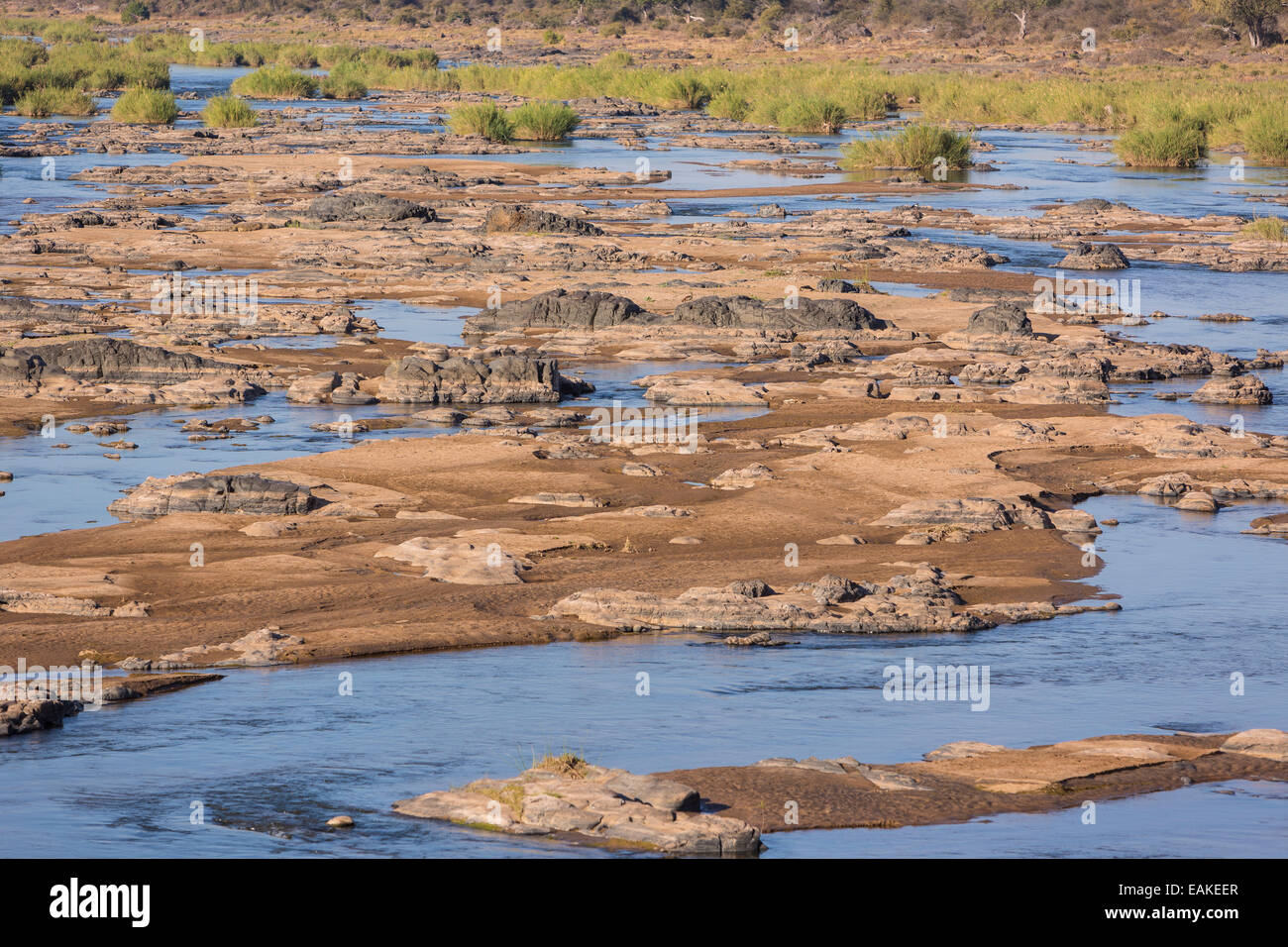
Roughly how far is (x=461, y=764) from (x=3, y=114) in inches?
2546

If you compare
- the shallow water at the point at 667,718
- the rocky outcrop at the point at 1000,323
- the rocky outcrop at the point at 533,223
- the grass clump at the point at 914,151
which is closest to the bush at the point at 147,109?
the grass clump at the point at 914,151

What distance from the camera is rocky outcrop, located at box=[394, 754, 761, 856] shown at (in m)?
8.90

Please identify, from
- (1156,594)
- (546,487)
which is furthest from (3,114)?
(1156,594)

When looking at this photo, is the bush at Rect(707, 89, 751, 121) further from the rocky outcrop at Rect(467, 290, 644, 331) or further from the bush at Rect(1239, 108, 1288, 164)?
the rocky outcrop at Rect(467, 290, 644, 331)

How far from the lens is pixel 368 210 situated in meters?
38.8

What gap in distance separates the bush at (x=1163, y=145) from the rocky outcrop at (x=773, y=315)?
A: 28674 millimetres

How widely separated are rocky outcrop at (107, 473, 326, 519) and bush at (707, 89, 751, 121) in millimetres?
55115

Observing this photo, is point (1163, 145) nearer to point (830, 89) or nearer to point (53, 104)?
point (830, 89)

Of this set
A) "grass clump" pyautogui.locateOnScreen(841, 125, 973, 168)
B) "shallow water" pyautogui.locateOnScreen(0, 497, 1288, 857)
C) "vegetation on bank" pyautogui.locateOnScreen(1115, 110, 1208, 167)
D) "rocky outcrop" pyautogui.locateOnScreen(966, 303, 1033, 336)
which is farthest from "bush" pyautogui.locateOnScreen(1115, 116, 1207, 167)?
"shallow water" pyautogui.locateOnScreen(0, 497, 1288, 857)

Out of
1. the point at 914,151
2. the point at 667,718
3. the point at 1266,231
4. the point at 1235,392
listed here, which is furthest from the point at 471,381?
the point at 914,151

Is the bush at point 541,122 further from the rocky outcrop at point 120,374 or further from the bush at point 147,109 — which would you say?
the rocky outcrop at point 120,374

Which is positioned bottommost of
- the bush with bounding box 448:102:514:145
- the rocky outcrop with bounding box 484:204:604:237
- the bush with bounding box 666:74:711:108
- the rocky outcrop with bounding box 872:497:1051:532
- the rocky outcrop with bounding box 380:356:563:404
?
the rocky outcrop with bounding box 872:497:1051:532

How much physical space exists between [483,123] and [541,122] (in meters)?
2.35
